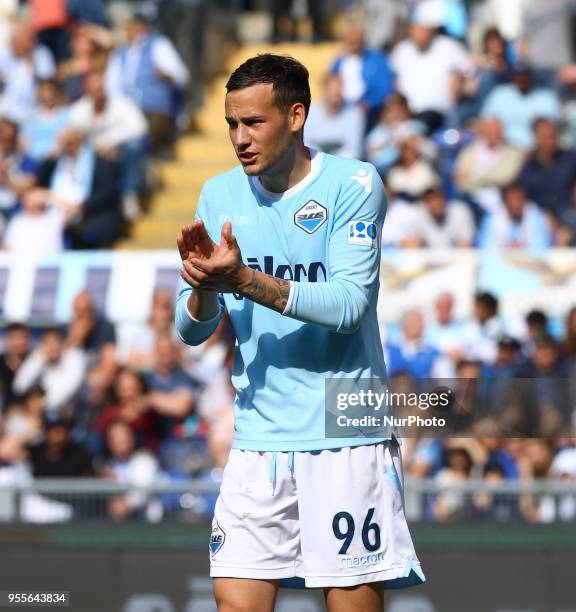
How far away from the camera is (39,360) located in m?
10.7

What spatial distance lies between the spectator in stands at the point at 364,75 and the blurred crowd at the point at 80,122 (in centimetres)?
173

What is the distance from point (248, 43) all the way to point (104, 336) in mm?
5547

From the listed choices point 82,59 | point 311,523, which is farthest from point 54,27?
point 311,523

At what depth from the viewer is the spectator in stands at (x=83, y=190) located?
1242 cm

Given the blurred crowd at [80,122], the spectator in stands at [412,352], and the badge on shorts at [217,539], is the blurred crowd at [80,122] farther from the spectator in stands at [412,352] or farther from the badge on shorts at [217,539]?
the badge on shorts at [217,539]

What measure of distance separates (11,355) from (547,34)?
5.67 m

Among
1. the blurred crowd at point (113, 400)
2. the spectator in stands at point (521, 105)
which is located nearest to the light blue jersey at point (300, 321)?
the blurred crowd at point (113, 400)

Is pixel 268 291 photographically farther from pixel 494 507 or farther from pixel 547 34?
pixel 547 34

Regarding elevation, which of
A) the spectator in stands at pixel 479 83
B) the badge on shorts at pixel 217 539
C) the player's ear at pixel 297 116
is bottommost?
the badge on shorts at pixel 217 539

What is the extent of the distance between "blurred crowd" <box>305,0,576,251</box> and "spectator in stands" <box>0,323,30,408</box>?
283cm

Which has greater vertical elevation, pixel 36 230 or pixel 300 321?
pixel 36 230

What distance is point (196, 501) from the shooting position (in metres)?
8.11

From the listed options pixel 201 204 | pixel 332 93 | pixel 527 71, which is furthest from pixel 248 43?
pixel 201 204

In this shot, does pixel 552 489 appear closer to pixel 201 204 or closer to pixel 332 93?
pixel 201 204
